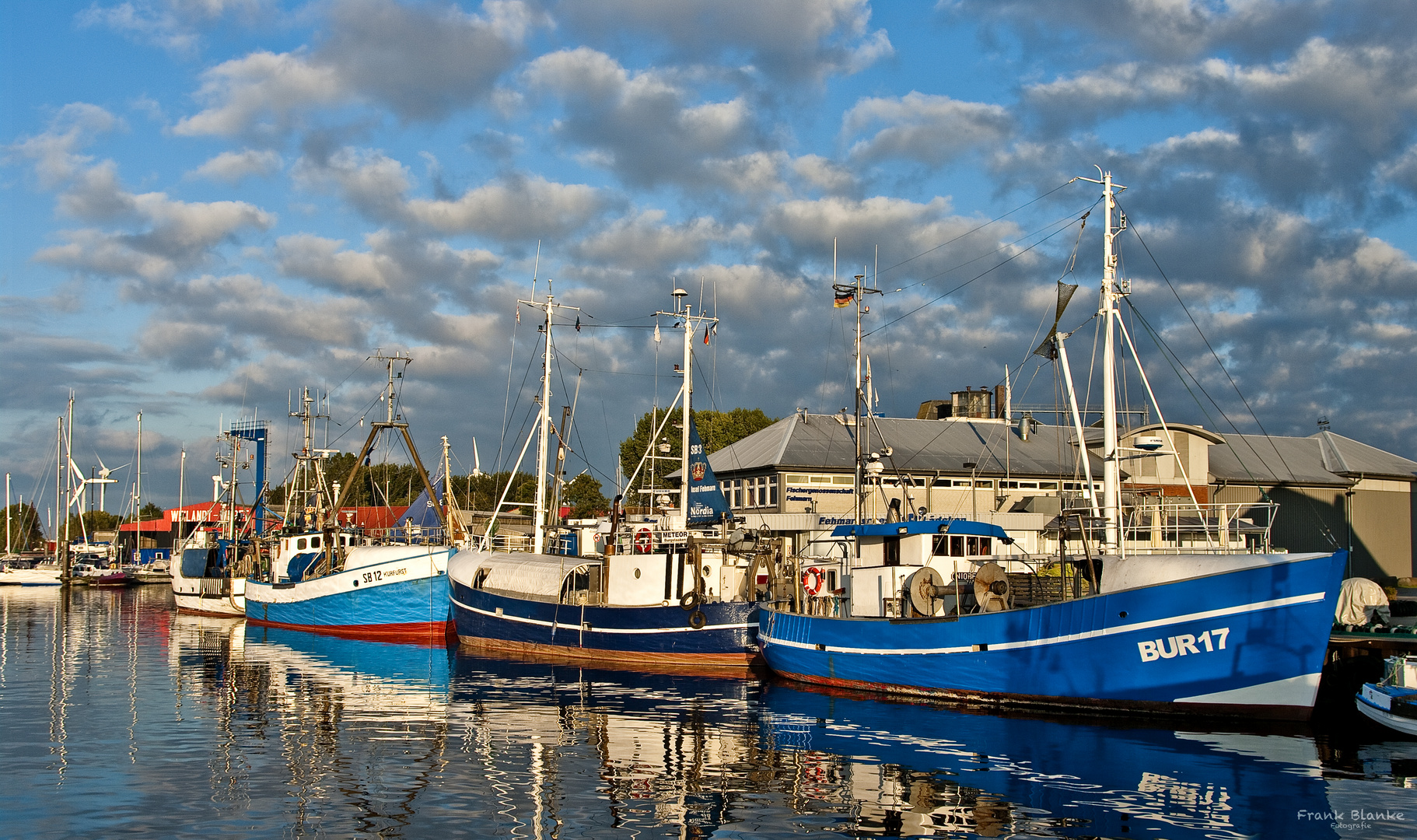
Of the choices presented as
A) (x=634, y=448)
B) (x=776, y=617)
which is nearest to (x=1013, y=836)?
(x=776, y=617)

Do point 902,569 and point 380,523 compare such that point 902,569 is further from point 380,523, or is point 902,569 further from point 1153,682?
point 380,523

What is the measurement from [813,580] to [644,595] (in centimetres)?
764

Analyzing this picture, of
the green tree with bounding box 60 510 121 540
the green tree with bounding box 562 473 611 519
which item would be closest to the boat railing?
the green tree with bounding box 562 473 611 519

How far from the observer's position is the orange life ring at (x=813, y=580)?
3572 centimetres

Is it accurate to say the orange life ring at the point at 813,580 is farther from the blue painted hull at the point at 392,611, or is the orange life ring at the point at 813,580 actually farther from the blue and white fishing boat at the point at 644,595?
the blue painted hull at the point at 392,611

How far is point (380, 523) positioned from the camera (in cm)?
11744

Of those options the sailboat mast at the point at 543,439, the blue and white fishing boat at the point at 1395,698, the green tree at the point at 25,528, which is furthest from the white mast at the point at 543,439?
the green tree at the point at 25,528

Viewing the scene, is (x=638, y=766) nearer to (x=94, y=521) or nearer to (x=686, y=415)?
(x=686, y=415)

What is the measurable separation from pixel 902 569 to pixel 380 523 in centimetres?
9355

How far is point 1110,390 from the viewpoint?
31469 mm

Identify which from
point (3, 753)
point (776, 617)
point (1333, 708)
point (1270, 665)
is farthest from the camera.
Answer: point (776, 617)

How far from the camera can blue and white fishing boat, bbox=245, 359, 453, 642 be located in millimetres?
50781

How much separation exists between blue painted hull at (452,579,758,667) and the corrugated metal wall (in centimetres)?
3709

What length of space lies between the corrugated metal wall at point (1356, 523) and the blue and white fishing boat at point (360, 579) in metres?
43.5
